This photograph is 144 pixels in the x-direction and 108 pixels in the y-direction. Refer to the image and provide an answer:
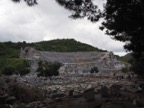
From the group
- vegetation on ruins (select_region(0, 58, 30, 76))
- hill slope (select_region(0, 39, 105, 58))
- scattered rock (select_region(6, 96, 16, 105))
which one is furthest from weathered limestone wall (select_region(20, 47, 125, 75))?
scattered rock (select_region(6, 96, 16, 105))

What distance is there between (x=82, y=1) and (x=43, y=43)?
148 metres

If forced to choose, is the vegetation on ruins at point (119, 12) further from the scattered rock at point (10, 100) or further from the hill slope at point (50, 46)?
the hill slope at point (50, 46)

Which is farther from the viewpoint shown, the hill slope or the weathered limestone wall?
the hill slope

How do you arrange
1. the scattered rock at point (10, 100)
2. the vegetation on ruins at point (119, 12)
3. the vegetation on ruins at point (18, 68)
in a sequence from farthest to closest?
the vegetation on ruins at point (18, 68)
the scattered rock at point (10, 100)
the vegetation on ruins at point (119, 12)

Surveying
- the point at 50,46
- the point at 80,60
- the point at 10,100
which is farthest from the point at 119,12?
the point at 50,46

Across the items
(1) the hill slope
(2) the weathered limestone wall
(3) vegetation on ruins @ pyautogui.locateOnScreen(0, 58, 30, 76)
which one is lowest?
(3) vegetation on ruins @ pyautogui.locateOnScreen(0, 58, 30, 76)

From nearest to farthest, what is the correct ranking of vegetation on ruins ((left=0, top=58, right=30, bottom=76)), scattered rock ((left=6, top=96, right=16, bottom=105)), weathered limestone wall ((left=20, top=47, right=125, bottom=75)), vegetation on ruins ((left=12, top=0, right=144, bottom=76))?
vegetation on ruins ((left=12, top=0, right=144, bottom=76)) → scattered rock ((left=6, top=96, right=16, bottom=105)) → vegetation on ruins ((left=0, top=58, right=30, bottom=76)) → weathered limestone wall ((left=20, top=47, right=125, bottom=75))

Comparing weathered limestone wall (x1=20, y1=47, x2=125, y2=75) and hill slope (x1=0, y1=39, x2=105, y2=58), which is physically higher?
hill slope (x1=0, y1=39, x2=105, y2=58)

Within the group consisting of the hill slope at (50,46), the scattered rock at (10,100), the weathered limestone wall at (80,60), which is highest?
the hill slope at (50,46)

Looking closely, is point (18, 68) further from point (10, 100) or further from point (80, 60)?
point (10, 100)

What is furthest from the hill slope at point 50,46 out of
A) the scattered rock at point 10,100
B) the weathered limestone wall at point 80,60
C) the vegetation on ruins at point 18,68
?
the scattered rock at point 10,100

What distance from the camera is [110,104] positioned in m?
17.1

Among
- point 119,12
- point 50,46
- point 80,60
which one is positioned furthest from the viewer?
point 50,46

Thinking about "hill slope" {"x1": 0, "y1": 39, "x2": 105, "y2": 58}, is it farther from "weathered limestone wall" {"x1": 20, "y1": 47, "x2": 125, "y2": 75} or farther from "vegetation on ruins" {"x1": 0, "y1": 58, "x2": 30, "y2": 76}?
"vegetation on ruins" {"x1": 0, "y1": 58, "x2": 30, "y2": 76}
